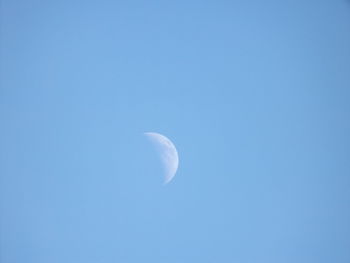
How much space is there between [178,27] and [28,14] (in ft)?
3.48

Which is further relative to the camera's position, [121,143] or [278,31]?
[278,31]

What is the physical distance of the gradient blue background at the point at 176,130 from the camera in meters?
1.85

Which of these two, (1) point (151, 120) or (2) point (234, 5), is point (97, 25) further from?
(2) point (234, 5)

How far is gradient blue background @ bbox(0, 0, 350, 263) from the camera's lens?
1854mm

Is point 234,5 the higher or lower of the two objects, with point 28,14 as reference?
higher

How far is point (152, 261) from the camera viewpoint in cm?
188

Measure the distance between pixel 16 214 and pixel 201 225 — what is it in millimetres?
1255

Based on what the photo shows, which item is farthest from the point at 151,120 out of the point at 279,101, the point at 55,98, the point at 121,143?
the point at 279,101

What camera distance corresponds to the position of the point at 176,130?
6.43ft

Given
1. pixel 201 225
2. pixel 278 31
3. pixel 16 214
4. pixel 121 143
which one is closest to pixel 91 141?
pixel 121 143

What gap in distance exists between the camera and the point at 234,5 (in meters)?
2.05

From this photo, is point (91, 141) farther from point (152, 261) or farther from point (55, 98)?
point (152, 261)

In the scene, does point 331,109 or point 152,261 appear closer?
point 152,261

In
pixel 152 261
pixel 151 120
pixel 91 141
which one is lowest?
pixel 152 261
